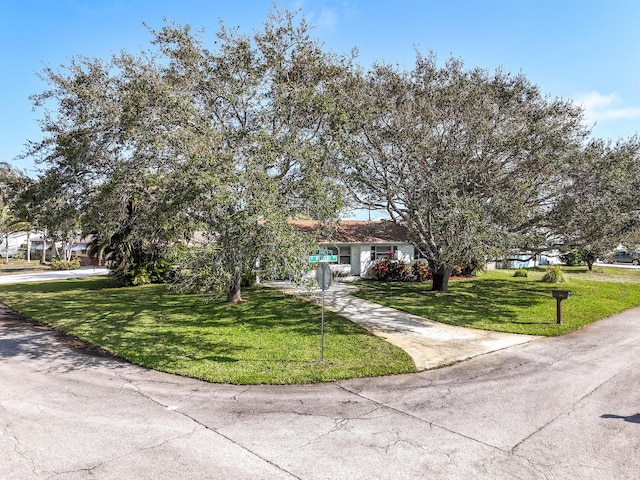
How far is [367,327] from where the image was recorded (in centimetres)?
1335

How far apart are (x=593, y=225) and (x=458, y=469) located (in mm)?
14312

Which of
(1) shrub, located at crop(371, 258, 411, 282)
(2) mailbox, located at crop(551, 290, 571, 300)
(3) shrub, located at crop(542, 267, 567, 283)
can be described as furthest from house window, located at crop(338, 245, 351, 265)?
(2) mailbox, located at crop(551, 290, 571, 300)

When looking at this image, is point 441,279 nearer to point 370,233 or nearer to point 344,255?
point 370,233

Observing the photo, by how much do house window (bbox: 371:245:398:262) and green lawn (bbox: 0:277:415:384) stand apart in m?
9.71

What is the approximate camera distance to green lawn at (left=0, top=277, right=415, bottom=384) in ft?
29.6

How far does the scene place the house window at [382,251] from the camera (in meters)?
27.3

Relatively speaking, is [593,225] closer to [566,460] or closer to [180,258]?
[566,460]

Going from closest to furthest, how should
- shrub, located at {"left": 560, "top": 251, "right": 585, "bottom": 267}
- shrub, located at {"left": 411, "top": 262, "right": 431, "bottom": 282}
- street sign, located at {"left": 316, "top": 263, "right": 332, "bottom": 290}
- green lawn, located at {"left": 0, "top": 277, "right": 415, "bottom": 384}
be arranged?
green lawn, located at {"left": 0, "top": 277, "right": 415, "bottom": 384}, street sign, located at {"left": 316, "top": 263, "right": 332, "bottom": 290}, shrub, located at {"left": 411, "top": 262, "right": 431, "bottom": 282}, shrub, located at {"left": 560, "top": 251, "right": 585, "bottom": 267}

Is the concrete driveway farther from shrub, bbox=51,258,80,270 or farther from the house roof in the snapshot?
shrub, bbox=51,258,80,270

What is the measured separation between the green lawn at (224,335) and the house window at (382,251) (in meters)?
9.71

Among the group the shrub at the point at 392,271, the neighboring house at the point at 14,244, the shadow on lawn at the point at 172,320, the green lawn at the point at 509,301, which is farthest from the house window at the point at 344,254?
the neighboring house at the point at 14,244

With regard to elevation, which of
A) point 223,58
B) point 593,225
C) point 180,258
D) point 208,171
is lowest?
point 180,258

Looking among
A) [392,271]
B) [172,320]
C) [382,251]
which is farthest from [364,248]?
Result: [172,320]

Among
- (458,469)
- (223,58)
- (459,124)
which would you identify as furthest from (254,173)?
(459,124)
